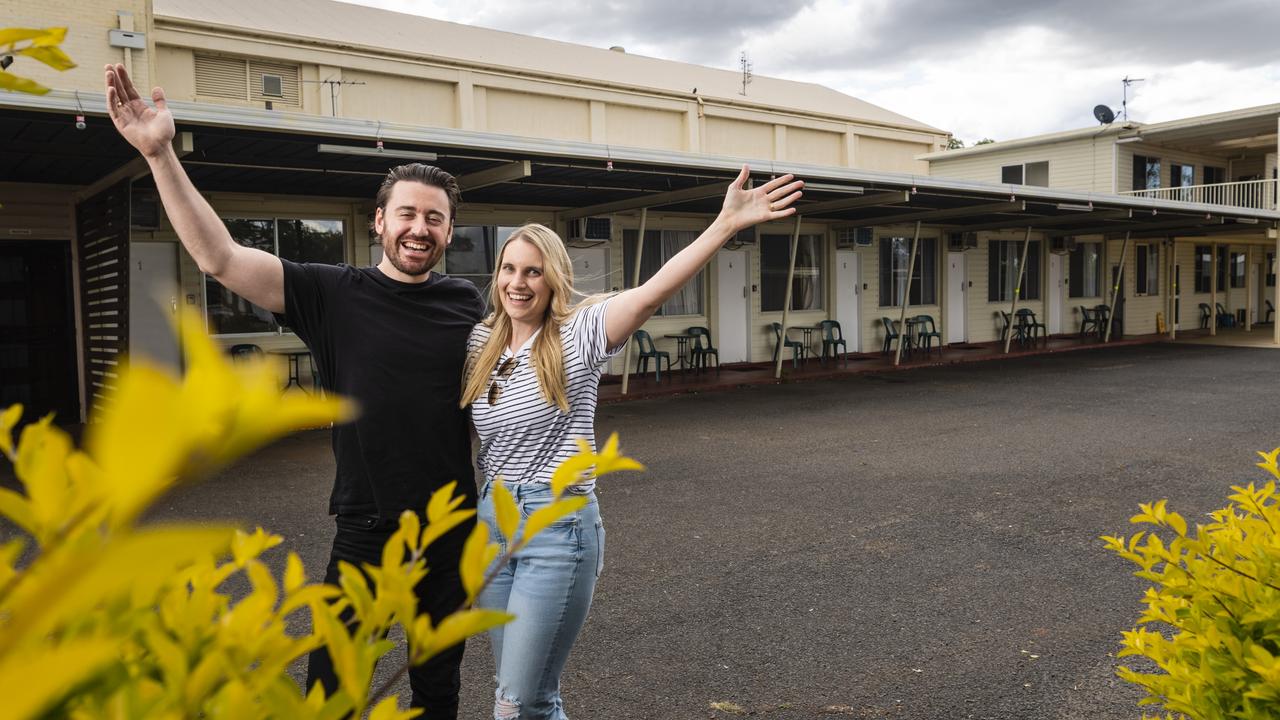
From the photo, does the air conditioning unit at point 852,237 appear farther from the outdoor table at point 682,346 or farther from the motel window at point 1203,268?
the motel window at point 1203,268

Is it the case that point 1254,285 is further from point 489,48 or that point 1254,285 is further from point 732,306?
point 489,48

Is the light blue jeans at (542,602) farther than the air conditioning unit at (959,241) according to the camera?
No

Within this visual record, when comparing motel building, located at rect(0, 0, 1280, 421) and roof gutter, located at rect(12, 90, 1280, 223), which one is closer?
roof gutter, located at rect(12, 90, 1280, 223)

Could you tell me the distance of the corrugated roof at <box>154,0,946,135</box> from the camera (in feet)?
54.4

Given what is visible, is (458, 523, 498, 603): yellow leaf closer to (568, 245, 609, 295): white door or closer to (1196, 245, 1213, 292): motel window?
(568, 245, 609, 295): white door

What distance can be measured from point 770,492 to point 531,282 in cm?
496

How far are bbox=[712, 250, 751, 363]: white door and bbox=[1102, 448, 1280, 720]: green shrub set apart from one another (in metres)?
14.0

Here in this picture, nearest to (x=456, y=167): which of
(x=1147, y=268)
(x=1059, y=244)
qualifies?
(x=1059, y=244)

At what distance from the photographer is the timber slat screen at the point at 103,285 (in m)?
9.04

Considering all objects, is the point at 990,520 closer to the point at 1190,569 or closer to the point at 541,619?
the point at 1190,569

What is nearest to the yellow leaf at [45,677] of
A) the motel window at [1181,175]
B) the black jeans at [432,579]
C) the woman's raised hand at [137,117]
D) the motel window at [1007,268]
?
the woman's raised hand at [137,117]

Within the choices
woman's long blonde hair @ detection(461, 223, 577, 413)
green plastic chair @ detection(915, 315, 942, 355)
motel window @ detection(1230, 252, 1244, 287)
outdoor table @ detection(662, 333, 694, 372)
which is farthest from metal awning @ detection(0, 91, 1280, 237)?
motel window @ detection(1230, 252, 1244, 287)

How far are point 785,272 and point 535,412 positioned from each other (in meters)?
15.2

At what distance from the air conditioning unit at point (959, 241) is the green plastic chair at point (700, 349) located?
23.1 ft
